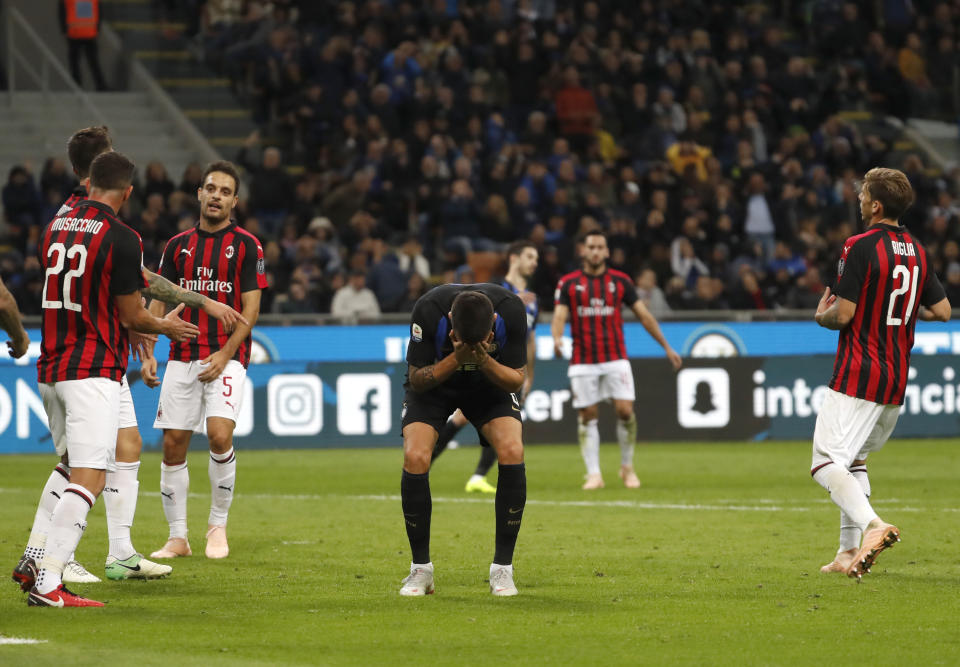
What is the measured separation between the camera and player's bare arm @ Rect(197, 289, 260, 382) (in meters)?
9.38

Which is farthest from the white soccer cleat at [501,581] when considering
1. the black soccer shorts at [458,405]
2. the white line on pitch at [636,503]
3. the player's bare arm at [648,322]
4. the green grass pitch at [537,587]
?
the player's bare arm at [648,322]

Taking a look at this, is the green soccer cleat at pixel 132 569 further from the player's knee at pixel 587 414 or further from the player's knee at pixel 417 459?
the player's knee at pixel 587 414

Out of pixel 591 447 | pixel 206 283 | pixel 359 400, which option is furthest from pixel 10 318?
pixel 359 400

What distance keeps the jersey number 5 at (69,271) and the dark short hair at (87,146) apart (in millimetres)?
711

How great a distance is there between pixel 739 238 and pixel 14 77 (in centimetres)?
1209

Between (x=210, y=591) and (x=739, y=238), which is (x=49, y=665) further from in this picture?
(x=739, y=238)

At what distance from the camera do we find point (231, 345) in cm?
940

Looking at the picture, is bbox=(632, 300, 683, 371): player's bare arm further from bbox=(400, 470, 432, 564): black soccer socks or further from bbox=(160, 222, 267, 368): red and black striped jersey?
bbox=(400, 470, 432, 564): black soccer socks

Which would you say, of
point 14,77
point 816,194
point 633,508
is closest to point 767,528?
point 633,508

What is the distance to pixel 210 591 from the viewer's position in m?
8.09

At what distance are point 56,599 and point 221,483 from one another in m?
2.41

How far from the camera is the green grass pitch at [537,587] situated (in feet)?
21.1

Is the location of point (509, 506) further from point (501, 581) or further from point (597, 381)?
point (597, 381)

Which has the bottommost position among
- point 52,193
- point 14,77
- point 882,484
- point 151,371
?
point 882,484
